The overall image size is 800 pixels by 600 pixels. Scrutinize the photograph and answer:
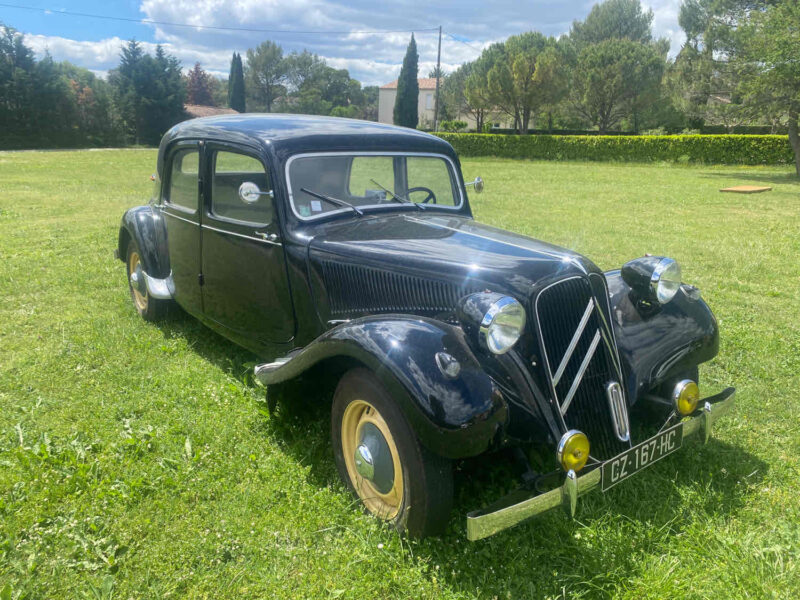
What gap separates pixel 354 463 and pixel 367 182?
182cm

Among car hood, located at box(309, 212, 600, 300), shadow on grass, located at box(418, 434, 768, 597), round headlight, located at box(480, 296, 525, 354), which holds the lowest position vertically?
shadow on grass, located at box(418, 434, 768, 597)

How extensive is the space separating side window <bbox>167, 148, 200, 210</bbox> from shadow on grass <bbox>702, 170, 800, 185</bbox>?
21.2 meters

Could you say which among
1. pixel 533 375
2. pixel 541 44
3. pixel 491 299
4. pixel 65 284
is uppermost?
pixel 541 44

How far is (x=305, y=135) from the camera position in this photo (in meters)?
3.40

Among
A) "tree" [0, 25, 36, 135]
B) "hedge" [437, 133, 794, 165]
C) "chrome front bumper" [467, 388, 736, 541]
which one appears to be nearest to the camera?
"chrome front bumper" [467, 388, 736, 541]

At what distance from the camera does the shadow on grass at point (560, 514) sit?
7.72ft

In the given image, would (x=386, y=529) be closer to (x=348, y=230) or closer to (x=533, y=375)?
(x=533, y=375)

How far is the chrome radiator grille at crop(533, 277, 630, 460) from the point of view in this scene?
251cm

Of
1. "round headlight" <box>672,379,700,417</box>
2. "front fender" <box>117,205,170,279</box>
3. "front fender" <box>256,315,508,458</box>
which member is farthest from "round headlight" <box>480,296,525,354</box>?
"front fender" <box>117,205,170,279</box>

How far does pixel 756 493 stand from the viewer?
2.86 m

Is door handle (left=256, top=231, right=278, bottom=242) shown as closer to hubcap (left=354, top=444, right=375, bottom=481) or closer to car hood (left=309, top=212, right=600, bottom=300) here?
car hood (left=309, top=212, right=600, bottom=300)

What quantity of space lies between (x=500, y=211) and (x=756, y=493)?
9.65 metres

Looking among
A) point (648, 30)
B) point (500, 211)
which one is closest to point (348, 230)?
point (500, 211)

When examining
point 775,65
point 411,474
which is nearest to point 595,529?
point 411,474
